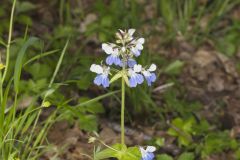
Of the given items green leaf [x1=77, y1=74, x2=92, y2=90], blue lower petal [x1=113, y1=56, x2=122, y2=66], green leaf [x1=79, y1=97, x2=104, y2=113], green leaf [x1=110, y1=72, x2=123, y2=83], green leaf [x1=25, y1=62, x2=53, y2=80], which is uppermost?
green leaf [x1=25, y1=62, x2=53, y2=80]

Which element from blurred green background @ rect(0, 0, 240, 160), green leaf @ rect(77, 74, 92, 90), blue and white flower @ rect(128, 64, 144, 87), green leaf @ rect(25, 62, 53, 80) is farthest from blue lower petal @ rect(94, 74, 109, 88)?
green leaf @ rect(25, 62, 53, 80)

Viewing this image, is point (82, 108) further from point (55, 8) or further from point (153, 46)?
point (55, 8)

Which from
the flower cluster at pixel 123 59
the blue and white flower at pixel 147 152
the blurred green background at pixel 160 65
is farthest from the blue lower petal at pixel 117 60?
the blurred green background at pixel 160 65

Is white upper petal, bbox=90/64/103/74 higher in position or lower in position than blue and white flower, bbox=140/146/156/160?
higher

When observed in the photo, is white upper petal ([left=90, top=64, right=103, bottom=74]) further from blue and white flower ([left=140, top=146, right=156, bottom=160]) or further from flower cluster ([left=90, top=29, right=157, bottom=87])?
blue and white flower ([left=140, top=146, right=156, bottom=160])

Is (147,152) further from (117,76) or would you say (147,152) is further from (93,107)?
(93,107)

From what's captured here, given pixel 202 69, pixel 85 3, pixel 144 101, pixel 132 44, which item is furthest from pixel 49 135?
pixel 85 3
